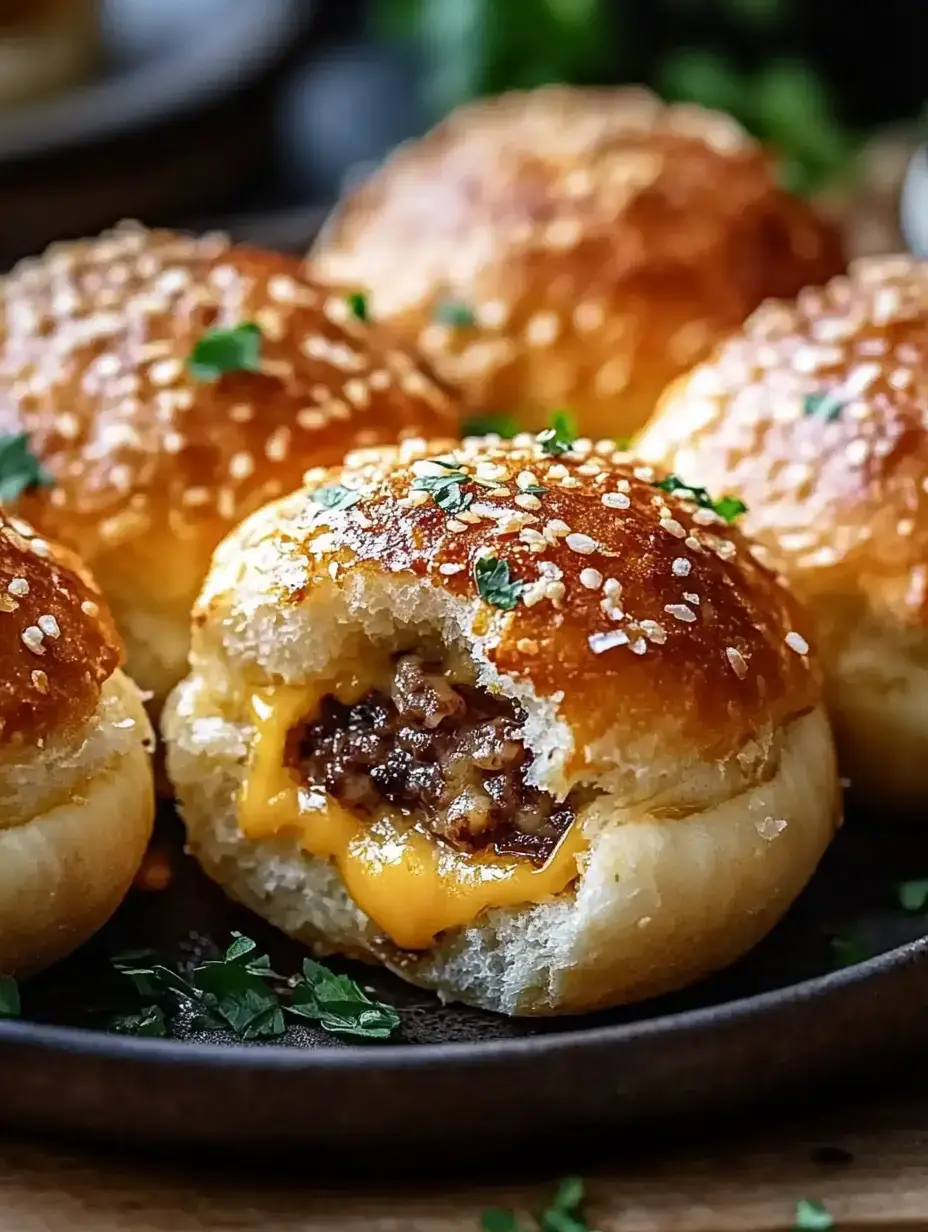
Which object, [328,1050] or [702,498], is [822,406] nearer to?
[702,498]

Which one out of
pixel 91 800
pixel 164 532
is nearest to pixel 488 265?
pixel 164 532

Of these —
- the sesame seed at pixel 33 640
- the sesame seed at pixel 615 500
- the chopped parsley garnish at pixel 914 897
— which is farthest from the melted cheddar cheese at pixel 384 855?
the chopped parsley garnish at pixel 914 897

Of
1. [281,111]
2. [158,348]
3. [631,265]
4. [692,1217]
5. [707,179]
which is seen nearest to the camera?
[692,1217]

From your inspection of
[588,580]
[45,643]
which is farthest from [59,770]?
[588,580]

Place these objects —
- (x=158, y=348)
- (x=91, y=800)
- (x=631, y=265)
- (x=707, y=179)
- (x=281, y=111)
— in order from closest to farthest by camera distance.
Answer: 1. (x=91, y=800)
2. (x=158, y=348)
3. (x=631, y=265)
4. (x=707, y=179)
5. (x=281, y=111)

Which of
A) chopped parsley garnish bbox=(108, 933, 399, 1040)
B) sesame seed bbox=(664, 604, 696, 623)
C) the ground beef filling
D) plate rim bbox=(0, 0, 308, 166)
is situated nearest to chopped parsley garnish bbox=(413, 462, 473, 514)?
the ground beef filling

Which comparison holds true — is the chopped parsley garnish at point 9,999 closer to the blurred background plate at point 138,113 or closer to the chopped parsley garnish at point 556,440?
the chopped parsley garnish at point 556,440

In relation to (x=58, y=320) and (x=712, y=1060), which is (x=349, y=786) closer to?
(x=712, y=1060)
